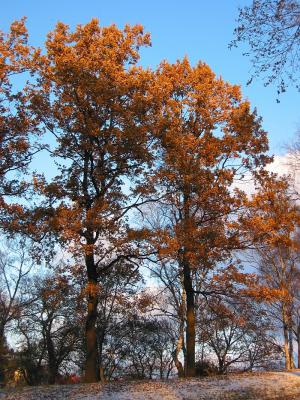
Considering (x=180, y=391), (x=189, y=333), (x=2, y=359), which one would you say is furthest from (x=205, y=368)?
(x=180, y=391)

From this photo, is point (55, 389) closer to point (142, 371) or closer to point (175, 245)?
point (175, 245)

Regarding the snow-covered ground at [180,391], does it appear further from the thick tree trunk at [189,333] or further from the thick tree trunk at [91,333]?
the thick tree trunk at [189,333]

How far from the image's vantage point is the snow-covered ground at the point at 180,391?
1245cm

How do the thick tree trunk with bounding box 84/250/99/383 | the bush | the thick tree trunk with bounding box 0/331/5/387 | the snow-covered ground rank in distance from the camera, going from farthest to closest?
the thick tree trunk with bounding box 0/331/5/387
the bush
the thick tree trunk with bounding box 84/250/99/383
the snow-covered ground

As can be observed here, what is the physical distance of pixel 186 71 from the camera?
2089 centimetres

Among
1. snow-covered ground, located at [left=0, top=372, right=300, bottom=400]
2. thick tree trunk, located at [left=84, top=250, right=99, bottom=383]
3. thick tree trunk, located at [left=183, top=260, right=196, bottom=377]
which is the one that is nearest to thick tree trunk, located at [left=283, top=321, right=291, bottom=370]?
thick tree trunk, located at [left=183, top=260, right=196, bottom=377]

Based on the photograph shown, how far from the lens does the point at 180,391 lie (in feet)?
43.5

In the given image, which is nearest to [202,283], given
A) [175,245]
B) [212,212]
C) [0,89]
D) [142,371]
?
[212,212]

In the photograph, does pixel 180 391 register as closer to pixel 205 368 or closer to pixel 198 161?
pixel 198 161

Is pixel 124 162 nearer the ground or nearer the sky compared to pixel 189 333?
nearer the sky

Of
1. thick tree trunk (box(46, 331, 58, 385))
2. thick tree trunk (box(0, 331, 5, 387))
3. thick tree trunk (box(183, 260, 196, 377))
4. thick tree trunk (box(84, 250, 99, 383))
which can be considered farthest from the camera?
thick tree trunk (box(46, 331, 58, 385))

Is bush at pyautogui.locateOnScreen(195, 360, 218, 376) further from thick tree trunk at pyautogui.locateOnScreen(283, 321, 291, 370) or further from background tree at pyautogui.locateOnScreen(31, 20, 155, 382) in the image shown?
background tree at pyautogui.locateOnScreen(31, 20, 155, 382)

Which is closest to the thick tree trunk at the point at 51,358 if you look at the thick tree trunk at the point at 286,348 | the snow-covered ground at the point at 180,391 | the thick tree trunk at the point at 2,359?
the thick tree trunk at the point at 2,359

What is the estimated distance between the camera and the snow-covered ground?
12.4 meters
